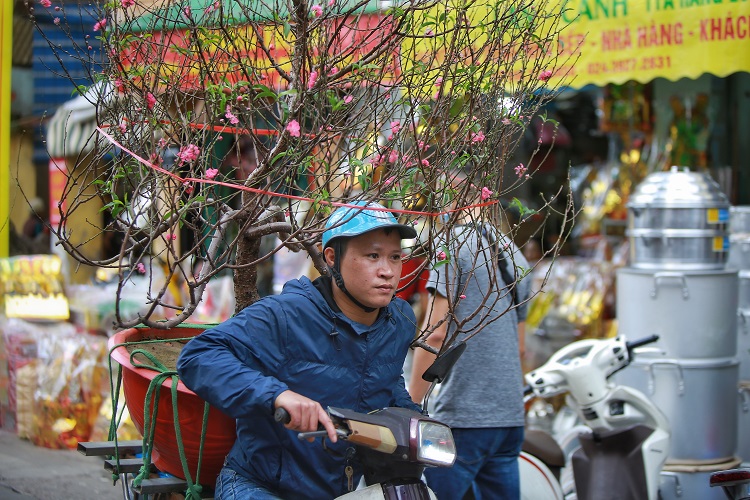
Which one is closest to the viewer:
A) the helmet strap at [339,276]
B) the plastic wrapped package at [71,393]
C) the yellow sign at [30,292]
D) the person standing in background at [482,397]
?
the helmet strap at [339,276]

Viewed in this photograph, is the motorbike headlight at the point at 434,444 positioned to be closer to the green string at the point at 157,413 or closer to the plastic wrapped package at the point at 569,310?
the green string at the point at 157,413

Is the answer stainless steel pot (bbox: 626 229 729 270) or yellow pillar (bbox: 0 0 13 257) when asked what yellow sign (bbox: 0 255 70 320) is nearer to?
yellow pillar (bbox: 0 0 13 257)

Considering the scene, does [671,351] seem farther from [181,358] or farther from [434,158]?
[181,358]

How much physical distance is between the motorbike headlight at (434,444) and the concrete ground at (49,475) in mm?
3790

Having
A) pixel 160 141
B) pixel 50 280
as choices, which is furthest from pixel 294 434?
pixel 50 280

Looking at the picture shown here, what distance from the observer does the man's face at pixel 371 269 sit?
2.81 metres

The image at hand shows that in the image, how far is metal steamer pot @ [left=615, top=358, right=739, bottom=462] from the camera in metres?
5.37

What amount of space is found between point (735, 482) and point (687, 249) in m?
2.01

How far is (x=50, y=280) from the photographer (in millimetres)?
7719

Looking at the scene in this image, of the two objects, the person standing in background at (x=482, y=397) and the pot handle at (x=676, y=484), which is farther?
the pot handle at (x=676, y=484)

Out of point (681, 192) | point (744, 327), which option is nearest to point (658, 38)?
point (681, 192)

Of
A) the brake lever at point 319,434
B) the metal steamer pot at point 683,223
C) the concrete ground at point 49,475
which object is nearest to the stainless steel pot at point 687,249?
the metal steamer pot at point 683,223

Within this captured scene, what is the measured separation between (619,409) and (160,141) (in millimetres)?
2865

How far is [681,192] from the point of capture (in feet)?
17.9
